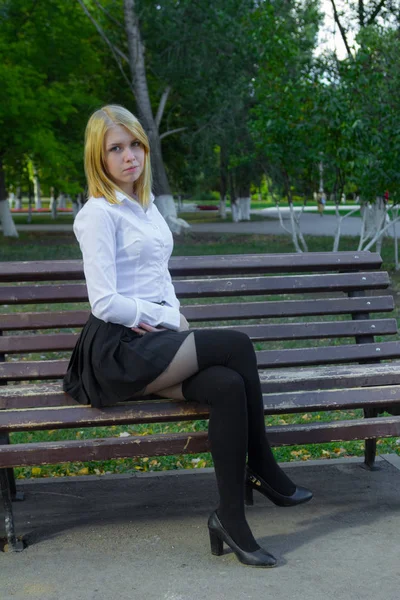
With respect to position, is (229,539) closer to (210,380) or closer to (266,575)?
(266,575)

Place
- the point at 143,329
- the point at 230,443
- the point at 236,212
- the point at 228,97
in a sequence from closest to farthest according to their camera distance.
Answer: the point at 230,443 < the point at 143,329 < the point at 228,97 < the point at 236,212

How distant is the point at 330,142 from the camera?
14719 millimetres

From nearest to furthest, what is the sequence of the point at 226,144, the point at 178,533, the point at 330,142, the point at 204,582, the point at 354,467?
the point at 204,582
the point at 178,533
the point at 354,467
the point at 330,142
the point at 226,144

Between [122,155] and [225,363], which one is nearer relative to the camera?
[225,363]

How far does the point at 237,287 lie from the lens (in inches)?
166

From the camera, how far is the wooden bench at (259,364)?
11.1 feet

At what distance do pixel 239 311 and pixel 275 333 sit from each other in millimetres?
200

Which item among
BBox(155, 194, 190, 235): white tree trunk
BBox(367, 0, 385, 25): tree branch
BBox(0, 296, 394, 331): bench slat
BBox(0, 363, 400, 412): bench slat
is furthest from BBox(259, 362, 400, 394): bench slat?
Answer: BBox(155, 194, 190, 235): white tree trunk

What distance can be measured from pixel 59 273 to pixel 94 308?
0.72 m

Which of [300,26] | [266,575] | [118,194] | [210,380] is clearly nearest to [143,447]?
[210,380]

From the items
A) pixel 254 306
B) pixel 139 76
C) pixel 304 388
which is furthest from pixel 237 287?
pixel 139 76

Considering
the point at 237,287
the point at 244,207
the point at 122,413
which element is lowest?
the point at 244,207

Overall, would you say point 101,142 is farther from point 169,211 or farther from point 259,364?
point 169,211

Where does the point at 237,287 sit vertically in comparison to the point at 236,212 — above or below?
above
